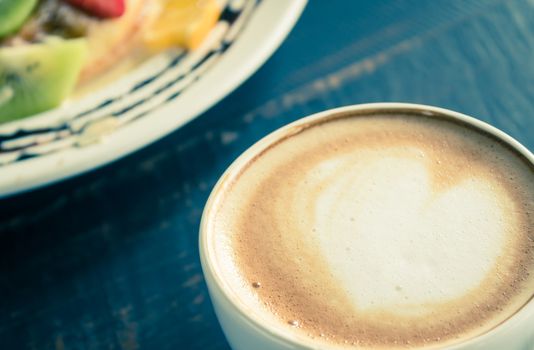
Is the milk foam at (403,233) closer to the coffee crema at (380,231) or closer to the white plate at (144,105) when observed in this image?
the coffee crema at (380,231)

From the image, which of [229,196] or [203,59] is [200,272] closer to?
[229,196]

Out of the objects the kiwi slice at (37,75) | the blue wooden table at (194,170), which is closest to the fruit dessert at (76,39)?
the kiwi slice at (37,75)

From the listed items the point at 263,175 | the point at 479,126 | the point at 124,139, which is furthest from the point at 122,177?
the point at 479,126

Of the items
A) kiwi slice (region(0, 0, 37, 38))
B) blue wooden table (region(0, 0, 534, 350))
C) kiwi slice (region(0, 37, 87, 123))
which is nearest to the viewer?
blue wooden table (region(0, 0, 534, 350))

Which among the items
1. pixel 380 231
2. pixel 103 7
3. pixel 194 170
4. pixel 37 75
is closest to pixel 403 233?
pixel 380 231

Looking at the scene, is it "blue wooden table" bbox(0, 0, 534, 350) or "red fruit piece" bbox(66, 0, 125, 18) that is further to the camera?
"red fruit piece" bbox(66, 0, 125, 18)

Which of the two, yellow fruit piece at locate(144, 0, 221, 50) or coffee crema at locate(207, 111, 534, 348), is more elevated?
coffee crema at locate(207, 111, 534, 348)

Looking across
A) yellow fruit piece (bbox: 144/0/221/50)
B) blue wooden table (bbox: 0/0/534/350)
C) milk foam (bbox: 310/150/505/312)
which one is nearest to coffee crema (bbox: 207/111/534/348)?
milk foam (bbox: 310/150/505/312)

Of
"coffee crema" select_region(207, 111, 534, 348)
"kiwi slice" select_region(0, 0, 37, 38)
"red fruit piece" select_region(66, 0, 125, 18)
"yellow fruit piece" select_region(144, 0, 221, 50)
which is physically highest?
"coffee crema" select_region(207, 111, 534, 348)

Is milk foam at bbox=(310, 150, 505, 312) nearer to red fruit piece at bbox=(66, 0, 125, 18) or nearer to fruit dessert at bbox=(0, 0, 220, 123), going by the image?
fruit dessert at bbox=(0, 0, 220, 123)
